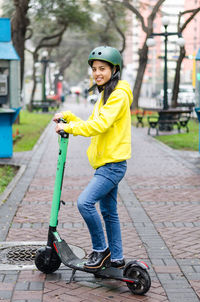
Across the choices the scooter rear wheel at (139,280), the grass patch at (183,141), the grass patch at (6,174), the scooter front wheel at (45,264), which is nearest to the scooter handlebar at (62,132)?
the scooter front wheel at (45,264)

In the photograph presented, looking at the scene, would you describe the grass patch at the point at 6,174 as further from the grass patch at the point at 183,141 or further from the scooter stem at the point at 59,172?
the grass patch at the point at 183,141

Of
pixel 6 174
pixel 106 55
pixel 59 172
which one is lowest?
pixel 6 174

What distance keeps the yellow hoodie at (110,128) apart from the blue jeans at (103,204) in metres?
0.09

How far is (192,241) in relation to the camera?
5598mm

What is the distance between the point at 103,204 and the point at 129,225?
197 cm

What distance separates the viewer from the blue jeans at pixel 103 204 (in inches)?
163

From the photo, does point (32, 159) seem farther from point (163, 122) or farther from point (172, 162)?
point (163, 122)

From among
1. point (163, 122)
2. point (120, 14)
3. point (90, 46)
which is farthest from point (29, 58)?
point (163, 122)

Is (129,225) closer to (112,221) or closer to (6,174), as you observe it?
(112,221)

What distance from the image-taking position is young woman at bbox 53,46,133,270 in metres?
4.11

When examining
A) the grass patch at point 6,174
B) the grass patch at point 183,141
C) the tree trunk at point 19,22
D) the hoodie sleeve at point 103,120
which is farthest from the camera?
the tree trunk at point 19,22

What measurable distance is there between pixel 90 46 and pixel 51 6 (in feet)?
85.0

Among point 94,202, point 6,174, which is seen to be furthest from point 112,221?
point 6,174

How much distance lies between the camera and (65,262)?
429 cm
